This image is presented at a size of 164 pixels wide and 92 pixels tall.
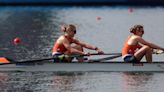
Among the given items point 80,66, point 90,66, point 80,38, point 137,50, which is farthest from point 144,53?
point 80,38

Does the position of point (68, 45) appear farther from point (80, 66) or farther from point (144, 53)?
point (144, 53)

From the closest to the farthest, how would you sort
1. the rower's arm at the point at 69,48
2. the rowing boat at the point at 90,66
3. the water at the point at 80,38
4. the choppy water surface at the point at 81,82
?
the choppy water surface at the point at 81,82, the water at the point at 80,38, the rowing boat at the point at 90,66, the rower's arm at the point at 69,48

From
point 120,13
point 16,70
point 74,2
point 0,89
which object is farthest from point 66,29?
point 74,2

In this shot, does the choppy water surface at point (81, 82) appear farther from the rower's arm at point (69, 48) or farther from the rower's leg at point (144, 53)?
the rower's arm at point (69, 48)

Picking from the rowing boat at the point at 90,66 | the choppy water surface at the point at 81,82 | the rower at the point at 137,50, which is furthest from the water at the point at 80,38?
the rower at the point at 137,50

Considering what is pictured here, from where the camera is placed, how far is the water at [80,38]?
18.3 m

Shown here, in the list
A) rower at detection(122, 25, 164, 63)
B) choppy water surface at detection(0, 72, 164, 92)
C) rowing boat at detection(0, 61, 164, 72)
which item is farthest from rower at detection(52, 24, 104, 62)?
choppy water surface at detection(0, 72, 164, 92)

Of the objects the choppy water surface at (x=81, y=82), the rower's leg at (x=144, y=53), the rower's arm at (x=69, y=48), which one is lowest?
the choppy water surface at (x=81, y=82)

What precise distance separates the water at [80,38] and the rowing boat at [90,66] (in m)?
0.20

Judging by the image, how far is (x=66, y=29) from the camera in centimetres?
2159

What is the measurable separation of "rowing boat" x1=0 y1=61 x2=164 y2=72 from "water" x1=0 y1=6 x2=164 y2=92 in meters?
0.20

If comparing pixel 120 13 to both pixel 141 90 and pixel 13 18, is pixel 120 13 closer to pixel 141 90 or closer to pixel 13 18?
pixel 13 18

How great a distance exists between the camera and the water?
1828 centimetres

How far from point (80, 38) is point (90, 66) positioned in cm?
1406
